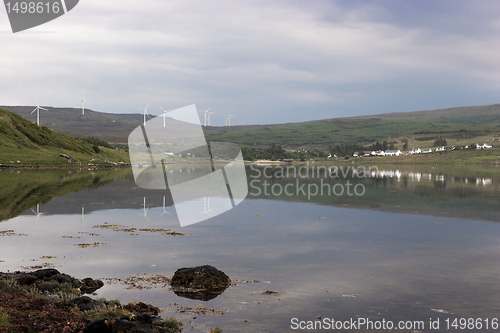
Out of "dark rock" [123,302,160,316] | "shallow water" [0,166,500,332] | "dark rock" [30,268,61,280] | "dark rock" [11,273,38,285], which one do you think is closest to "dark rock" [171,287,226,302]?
"shallow water" [0,166,500,332]

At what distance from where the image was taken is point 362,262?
18.2 m

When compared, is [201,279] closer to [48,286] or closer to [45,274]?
[48,286]

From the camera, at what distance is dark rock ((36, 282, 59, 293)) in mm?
13102

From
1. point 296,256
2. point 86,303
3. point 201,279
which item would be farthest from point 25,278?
point 296,256

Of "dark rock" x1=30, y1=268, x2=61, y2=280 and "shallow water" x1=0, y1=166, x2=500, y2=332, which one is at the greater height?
"dark rock" x1=30, y1=268, x2=61, y2=280

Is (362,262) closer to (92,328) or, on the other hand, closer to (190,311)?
(190,311)

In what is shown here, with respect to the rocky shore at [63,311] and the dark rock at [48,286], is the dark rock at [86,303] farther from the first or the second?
the dark rock at [48,286]

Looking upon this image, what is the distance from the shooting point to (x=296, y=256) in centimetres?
1944

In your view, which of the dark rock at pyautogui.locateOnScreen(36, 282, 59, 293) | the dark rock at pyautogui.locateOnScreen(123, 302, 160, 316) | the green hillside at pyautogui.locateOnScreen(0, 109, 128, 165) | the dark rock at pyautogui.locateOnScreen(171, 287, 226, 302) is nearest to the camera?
the dark rock at pyautogui.locateOnScreen(123, 302, 160, 316)

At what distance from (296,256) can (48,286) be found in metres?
10.1

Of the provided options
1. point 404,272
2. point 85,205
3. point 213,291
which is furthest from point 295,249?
point 85,205

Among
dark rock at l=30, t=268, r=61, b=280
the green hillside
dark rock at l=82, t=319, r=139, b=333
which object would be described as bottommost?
dark rock at l=82, t=319, r=139, b=333

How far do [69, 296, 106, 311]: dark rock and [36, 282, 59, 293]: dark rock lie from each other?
4.35ft

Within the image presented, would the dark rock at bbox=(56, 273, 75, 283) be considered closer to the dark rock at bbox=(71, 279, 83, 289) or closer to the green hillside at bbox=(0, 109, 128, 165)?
the dark rock at bbox=(71, 279, 83, 289)
